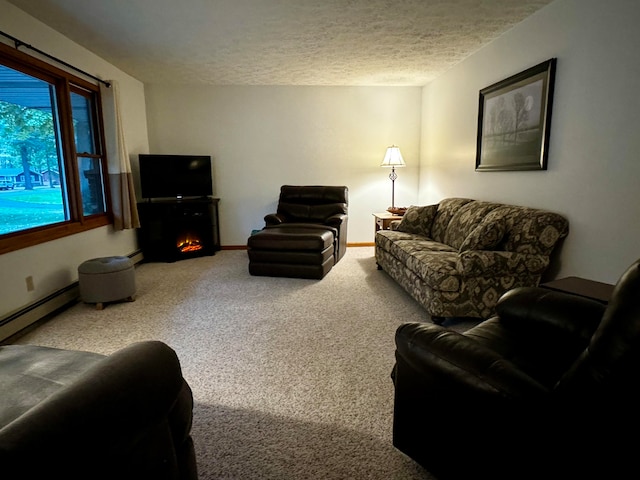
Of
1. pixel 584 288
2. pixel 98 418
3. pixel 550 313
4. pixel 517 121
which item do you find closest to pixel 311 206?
pixel 517 121

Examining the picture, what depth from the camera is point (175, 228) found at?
16.0ft

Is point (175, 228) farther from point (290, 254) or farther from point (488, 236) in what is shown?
point (488, 236)

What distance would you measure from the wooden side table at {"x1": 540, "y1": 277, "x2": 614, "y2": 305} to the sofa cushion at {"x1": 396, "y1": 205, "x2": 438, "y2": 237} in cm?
190

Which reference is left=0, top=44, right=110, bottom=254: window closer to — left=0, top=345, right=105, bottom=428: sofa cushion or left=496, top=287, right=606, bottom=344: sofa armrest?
left=0, top=345, right=105, bottom=428: sofa cushion

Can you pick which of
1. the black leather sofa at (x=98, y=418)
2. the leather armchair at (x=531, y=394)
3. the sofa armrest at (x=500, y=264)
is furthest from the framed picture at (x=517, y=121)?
the black leather sofa at (x=98, y=418)

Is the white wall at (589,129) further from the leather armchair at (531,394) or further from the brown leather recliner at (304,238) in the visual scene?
the brown leather recliner at (304,238)

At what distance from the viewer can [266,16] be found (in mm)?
2920

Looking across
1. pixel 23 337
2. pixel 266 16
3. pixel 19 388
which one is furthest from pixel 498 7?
pixel 23 337

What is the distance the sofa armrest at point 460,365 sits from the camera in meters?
1.00

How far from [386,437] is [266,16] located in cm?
305

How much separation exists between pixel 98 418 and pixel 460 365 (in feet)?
3.20

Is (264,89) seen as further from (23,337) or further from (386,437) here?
(386,437)

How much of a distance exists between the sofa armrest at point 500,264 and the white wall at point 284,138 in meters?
3.16

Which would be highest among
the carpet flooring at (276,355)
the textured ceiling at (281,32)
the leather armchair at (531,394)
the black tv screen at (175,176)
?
the textured ceiling at (281,32)
